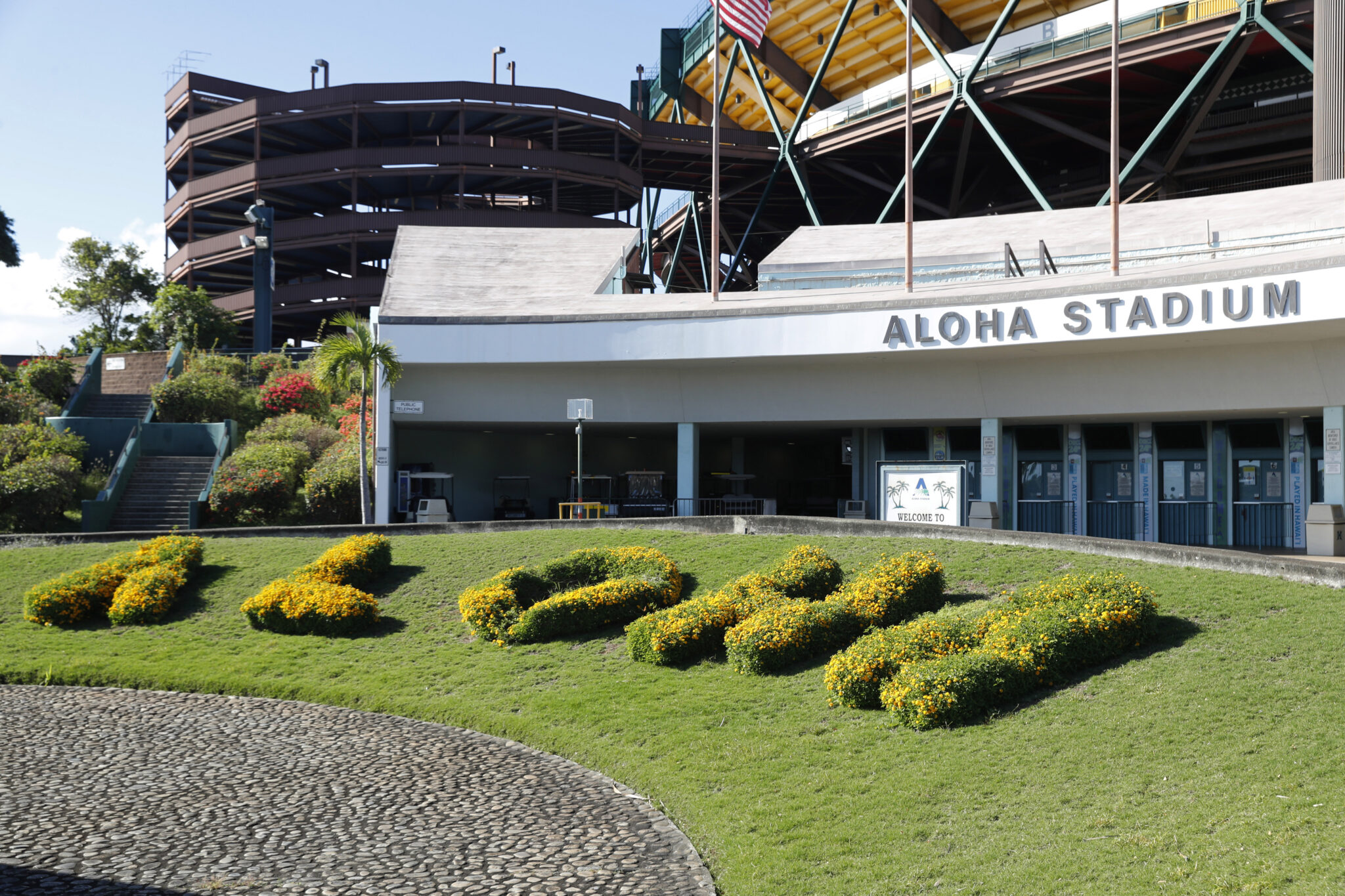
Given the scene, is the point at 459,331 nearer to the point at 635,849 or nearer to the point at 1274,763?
the point at 635,849

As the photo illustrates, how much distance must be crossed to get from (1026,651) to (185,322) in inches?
1759

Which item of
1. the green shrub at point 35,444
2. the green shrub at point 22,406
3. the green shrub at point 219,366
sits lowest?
the green shrub at point 35,444

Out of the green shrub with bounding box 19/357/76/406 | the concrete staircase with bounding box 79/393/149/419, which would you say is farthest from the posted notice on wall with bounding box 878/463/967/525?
the green shrub with bounding box 19/357/76/406

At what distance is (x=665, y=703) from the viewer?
38.1 ft

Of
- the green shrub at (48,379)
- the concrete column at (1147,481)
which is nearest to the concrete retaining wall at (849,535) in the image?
the concrete column at (1147,481)

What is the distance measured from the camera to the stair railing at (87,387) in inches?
1309

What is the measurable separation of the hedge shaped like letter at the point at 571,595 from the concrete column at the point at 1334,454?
15954 millimetres

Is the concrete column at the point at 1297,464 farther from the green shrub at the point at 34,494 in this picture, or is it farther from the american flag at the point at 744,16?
the green shrub at the point at 34,494

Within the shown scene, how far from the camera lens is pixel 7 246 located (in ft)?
152

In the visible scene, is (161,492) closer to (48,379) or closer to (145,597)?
(48,379)

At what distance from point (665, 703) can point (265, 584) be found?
34.7ft

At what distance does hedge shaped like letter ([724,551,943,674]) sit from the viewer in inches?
480

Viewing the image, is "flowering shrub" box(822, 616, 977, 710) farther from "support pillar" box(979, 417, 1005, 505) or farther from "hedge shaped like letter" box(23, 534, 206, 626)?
"support pillar" box(979, 417, 1005, 505)

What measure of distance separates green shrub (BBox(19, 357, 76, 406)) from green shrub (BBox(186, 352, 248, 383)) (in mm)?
3907
